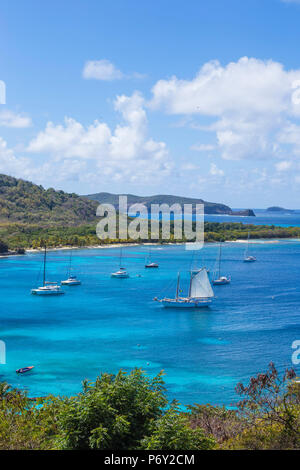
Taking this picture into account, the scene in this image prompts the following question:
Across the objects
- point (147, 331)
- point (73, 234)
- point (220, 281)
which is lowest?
point (147, 331)

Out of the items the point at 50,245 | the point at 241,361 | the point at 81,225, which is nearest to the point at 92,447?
the point at 241,361

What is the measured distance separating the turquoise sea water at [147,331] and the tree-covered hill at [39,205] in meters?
53.1

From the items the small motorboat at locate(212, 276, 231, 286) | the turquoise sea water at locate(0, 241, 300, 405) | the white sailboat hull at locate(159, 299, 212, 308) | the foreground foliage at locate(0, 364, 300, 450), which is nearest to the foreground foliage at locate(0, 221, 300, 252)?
the turquoise sea water at locate(0, 241, 300, 405)

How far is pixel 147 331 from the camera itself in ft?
112

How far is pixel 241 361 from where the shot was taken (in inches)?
1065

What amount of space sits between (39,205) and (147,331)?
99.6 metres

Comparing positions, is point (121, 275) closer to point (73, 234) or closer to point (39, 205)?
point (73, 234)

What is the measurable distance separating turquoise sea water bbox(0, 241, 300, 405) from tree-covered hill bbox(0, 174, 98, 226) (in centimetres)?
5307

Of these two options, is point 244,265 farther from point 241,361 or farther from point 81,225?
point 81,225

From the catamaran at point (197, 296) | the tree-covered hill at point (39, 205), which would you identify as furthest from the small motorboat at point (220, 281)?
the tree-covered hill at point (39, 205)

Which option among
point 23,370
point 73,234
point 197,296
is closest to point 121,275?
point 197,296
